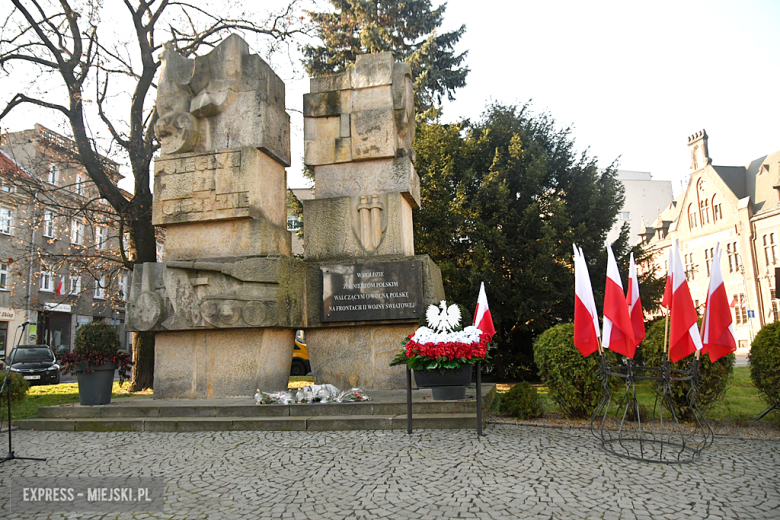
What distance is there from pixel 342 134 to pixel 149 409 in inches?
205

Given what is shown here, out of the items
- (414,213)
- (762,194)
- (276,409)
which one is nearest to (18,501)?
(276,409)

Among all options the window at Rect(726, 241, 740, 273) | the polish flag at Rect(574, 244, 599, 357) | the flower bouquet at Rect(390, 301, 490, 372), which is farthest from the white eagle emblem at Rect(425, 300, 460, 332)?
the window at Rect(726, 241, 740, 273)

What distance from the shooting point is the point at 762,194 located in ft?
141

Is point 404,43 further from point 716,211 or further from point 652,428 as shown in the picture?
point 716,211

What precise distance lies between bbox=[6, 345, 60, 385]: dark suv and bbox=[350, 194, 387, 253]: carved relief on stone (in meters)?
13.9

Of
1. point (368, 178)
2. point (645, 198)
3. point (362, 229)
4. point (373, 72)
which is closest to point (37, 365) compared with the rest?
point (362, 229)

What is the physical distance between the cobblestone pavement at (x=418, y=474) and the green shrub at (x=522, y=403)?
2.17ft

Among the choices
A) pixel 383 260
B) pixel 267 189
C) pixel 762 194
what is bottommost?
pixel 383 260

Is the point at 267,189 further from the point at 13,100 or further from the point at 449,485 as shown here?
the point at 13,100

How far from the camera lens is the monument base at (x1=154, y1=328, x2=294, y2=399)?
807cm

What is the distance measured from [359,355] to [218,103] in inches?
176

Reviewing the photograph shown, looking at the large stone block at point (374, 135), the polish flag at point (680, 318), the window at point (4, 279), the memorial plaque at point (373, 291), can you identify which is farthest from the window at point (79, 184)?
the polish flag at point (680, 318)

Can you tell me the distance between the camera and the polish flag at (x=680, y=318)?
195 inches

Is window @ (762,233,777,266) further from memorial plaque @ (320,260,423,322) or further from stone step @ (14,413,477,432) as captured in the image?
stone step @ (14,413,477,432)
